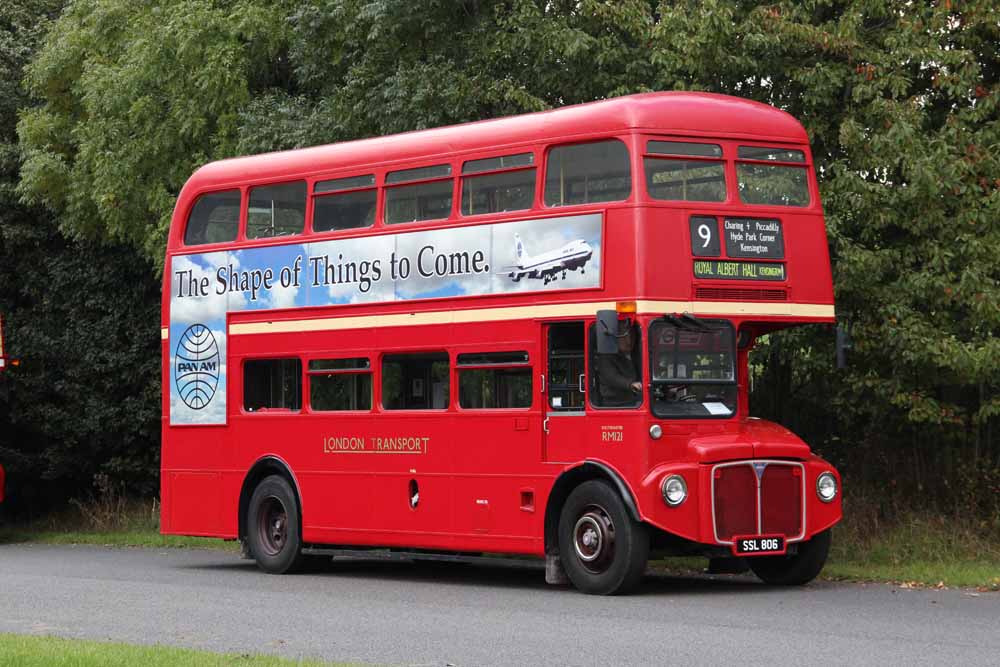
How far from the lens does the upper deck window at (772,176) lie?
54.9 feet

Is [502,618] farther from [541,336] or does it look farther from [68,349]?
[68,349]

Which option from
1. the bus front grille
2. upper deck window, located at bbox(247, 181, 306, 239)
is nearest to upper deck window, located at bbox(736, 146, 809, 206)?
the bus front grille

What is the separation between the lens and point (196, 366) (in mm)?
21188

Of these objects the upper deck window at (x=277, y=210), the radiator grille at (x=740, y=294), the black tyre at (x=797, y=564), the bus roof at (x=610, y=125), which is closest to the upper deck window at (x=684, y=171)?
the bus roof at (x=610, y=125)

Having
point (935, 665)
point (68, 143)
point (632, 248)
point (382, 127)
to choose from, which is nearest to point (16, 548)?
point (68, 143)

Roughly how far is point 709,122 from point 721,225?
973 mm

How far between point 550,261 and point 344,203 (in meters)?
3.34

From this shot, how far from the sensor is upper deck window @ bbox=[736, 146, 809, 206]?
54.9ft

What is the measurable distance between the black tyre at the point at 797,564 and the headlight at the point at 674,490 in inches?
67.3

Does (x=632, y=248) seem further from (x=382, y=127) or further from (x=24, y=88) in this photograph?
(x=24, y=88)

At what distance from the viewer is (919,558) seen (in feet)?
60.7

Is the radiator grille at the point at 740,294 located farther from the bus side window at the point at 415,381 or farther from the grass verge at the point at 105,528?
the grass verge at the point at 105,528

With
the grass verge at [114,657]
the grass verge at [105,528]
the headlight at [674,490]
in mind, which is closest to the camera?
the grass verge at [114,657]

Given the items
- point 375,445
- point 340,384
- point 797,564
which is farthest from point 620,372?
point 340,384
